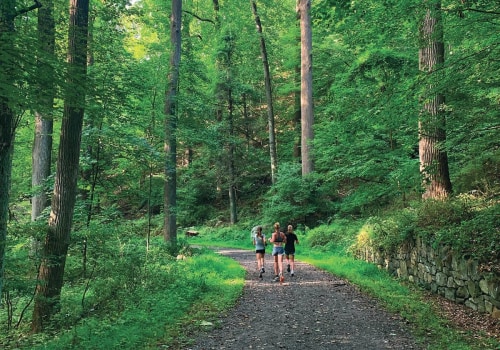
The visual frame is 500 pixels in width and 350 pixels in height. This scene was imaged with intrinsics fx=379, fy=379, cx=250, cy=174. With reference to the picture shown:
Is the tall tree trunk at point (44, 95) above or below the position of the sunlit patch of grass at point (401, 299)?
above

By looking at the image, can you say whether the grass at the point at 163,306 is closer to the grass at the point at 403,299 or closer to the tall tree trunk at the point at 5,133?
the grass at the point at 403,299

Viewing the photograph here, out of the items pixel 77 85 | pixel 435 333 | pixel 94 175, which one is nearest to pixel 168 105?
pixel 94 175

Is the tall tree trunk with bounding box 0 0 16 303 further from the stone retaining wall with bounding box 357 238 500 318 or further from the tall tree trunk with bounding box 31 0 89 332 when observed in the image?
the stone retaining wall with bounding box 357 238 500 318

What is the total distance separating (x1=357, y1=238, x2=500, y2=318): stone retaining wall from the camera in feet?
20.6

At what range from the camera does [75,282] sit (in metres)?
9.89

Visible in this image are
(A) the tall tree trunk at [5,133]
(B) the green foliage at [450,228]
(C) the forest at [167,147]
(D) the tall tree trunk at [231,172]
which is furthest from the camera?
(D) the tall tree trunk at [231,172]

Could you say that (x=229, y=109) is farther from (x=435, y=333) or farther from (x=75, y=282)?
(x=435, y=333)

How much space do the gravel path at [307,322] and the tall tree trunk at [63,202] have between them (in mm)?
3290

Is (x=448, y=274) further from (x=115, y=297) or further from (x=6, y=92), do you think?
(x=6, y=92)

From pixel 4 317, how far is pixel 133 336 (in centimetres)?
447

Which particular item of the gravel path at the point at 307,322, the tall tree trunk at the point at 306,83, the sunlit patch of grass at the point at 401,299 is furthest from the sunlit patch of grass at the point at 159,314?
the tall tree trunk at the point at 306,83

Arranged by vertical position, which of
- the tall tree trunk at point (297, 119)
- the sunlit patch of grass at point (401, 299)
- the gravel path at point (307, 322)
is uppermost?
the tall tree trunk at point (297, 119)

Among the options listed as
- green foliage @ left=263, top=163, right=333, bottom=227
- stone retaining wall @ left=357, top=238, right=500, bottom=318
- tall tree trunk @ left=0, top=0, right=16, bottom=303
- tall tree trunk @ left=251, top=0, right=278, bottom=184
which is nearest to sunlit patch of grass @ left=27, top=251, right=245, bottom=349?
tall tree trunk @ left=0, top=0, right=16, bottom=303

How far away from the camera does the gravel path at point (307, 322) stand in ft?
17.9
